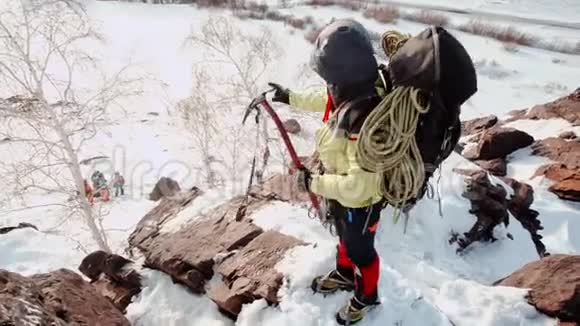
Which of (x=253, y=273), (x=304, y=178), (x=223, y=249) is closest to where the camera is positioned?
(x=304, y=178)

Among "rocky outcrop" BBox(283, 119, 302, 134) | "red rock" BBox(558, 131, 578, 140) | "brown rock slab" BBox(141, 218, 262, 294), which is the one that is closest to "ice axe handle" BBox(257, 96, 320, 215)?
"brown rock slab" BBox(141, 218, 262, 294)

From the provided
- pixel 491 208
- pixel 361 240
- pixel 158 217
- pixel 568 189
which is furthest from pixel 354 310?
pixel 568 189

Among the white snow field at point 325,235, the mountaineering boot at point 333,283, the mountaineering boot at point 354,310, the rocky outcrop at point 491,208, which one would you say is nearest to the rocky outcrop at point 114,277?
the white snow field at point 325,235

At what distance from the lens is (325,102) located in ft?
10.3

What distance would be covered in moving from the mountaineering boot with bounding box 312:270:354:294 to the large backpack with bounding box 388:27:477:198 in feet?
5.17

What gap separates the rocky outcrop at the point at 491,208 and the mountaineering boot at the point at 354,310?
3.84 meters

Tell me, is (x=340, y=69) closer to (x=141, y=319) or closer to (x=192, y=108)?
(x=141, y=319)

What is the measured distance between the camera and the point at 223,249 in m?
4.53

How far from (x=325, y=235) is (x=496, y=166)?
7.20 m

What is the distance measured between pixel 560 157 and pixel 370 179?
9490 millimetres

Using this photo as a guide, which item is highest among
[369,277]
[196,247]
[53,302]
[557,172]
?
[369,277]

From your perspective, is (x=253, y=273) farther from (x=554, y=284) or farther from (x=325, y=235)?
(x=554, y=284)

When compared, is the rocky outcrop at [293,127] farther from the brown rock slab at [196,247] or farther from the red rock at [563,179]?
the brown rock slab at [196,247]

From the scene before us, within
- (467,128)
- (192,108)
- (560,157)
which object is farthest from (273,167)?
(560,157)
